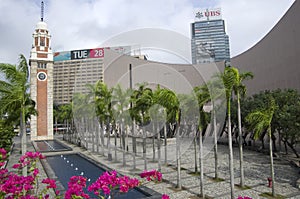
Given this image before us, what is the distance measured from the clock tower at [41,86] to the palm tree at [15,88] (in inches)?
832

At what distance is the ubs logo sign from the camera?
6519 cm

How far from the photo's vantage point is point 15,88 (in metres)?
6.66

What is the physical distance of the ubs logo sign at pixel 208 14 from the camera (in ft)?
214

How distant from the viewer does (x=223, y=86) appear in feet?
22.1

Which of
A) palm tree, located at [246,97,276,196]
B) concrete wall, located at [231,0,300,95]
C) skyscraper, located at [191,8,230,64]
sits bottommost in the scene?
palm tree, located at [246,97,276,196]

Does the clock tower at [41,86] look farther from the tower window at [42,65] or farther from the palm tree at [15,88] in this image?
the palm tree at [15,88]

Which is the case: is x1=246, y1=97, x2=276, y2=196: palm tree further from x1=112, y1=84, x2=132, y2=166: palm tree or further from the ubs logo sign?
the ubs logo sign

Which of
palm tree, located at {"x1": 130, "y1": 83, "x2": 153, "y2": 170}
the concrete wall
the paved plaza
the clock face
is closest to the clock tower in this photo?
the clock face

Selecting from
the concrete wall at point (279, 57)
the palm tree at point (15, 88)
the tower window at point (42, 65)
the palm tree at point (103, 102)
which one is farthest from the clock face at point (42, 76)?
the palm tree at point (15, 88)

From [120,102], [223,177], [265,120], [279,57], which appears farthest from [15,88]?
[279,57]

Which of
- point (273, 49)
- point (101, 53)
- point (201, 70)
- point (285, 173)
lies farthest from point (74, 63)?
point (285, 173)

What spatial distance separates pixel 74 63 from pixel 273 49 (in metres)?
48.2

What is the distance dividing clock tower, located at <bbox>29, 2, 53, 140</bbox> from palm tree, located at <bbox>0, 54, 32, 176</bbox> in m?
21.1

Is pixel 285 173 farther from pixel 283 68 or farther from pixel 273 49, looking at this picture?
pixel 273 49
